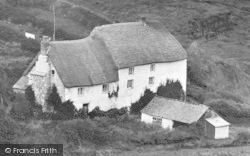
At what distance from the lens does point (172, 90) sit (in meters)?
64.2

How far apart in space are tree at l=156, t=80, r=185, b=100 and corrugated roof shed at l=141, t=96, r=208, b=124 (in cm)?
246

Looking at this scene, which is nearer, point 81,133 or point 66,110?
point 81,133

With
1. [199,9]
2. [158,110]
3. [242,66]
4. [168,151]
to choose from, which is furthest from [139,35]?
[199,9]

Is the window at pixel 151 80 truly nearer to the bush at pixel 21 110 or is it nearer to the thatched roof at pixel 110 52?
the thatched roof at pixel 110 52

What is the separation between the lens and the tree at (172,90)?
208 ft

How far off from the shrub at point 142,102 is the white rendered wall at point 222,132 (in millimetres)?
6856

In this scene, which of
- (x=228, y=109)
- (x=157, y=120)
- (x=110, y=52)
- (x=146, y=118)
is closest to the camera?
(x=157, y=120)

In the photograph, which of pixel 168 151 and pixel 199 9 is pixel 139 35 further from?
pixel 199 9

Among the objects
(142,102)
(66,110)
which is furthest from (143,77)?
(66,110)

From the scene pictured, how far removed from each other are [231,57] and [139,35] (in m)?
29.1

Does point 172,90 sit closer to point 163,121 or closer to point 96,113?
point 163,121

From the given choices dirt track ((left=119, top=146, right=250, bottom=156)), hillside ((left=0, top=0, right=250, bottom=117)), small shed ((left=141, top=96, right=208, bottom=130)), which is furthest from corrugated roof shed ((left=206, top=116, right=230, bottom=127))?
hillside ((left=0, top=0, right=250, bottom=117))

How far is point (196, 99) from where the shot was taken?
6694 cm

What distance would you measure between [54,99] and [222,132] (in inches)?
539
